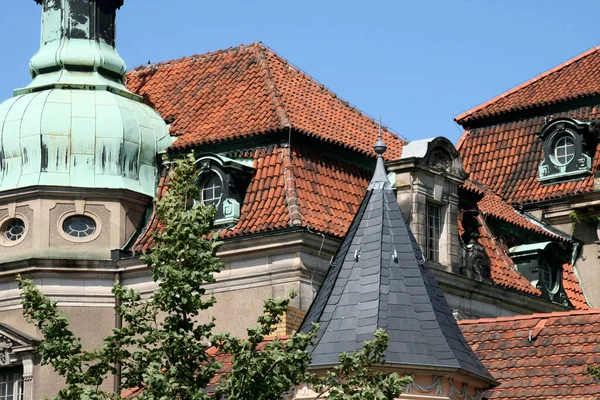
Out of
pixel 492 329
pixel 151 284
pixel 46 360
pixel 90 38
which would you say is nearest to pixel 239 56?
pixel 90 38

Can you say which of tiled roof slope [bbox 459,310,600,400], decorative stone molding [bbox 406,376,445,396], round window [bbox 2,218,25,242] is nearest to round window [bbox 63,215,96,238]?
round window [bbox 2,218,25,242]

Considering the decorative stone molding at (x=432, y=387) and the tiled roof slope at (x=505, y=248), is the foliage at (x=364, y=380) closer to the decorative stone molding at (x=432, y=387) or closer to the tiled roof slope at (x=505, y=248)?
the decorative stone molding at (x=432, y=387)

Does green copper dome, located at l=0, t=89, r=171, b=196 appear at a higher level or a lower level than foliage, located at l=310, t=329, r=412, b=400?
higher

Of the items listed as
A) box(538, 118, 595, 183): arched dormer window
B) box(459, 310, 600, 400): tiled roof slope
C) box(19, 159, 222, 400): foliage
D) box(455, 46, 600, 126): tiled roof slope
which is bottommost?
box(19, 159, 222, 400): foliage

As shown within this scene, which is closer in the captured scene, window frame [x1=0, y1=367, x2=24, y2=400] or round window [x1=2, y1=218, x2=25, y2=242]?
window frame [x1=0, y1=367, x2=24, y2=400]

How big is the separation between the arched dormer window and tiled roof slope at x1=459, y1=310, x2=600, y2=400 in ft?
57.6

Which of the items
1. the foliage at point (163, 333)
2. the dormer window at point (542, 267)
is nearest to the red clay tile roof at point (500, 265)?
the dormer window at point (542, 267)

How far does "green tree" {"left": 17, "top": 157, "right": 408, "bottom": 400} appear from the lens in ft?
92.3

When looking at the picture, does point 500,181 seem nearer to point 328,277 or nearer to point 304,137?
point 304,137

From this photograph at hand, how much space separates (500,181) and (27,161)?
15.5m

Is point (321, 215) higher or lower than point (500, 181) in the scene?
lower

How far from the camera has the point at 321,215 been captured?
44.2 m

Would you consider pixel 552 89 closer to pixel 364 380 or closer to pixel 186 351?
pixel 364 380

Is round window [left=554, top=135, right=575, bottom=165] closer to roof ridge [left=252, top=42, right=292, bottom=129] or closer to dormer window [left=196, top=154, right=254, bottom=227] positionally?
roof ridge [left=252, top=42, right=292, bottom=129]
